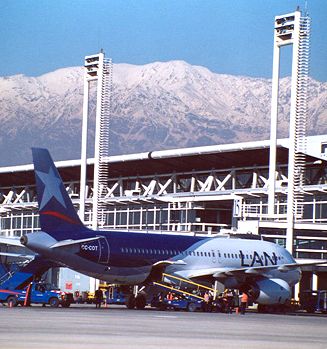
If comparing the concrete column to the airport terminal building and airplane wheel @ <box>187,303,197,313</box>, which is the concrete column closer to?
the airport terminal building

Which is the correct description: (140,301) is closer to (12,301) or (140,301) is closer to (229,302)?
(229,302)

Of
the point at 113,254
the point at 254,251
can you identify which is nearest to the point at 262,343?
the point at 113,254

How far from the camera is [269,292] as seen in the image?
64.6 m

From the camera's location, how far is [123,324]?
3878cm

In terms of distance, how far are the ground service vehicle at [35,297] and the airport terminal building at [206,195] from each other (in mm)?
21713

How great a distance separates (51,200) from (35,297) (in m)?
7.45

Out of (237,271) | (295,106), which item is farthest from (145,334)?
(295,106)

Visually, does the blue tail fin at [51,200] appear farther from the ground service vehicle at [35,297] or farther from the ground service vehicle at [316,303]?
the ground service vehicle at [316,303]

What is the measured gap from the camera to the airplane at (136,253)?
5784cm

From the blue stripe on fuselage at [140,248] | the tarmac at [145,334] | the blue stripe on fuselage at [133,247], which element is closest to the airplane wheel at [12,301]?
the blue stripe on fuselage at [133,247]

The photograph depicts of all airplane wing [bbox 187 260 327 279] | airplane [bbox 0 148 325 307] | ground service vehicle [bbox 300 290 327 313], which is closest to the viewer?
airplane [bbox 0 148 325 307]

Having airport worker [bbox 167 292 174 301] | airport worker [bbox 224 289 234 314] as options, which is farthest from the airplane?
airport worker [bbox 167 292 174 301]

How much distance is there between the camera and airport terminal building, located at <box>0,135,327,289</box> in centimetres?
8612

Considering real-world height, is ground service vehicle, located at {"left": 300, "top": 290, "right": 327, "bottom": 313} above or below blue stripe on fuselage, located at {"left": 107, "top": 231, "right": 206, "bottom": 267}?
below
